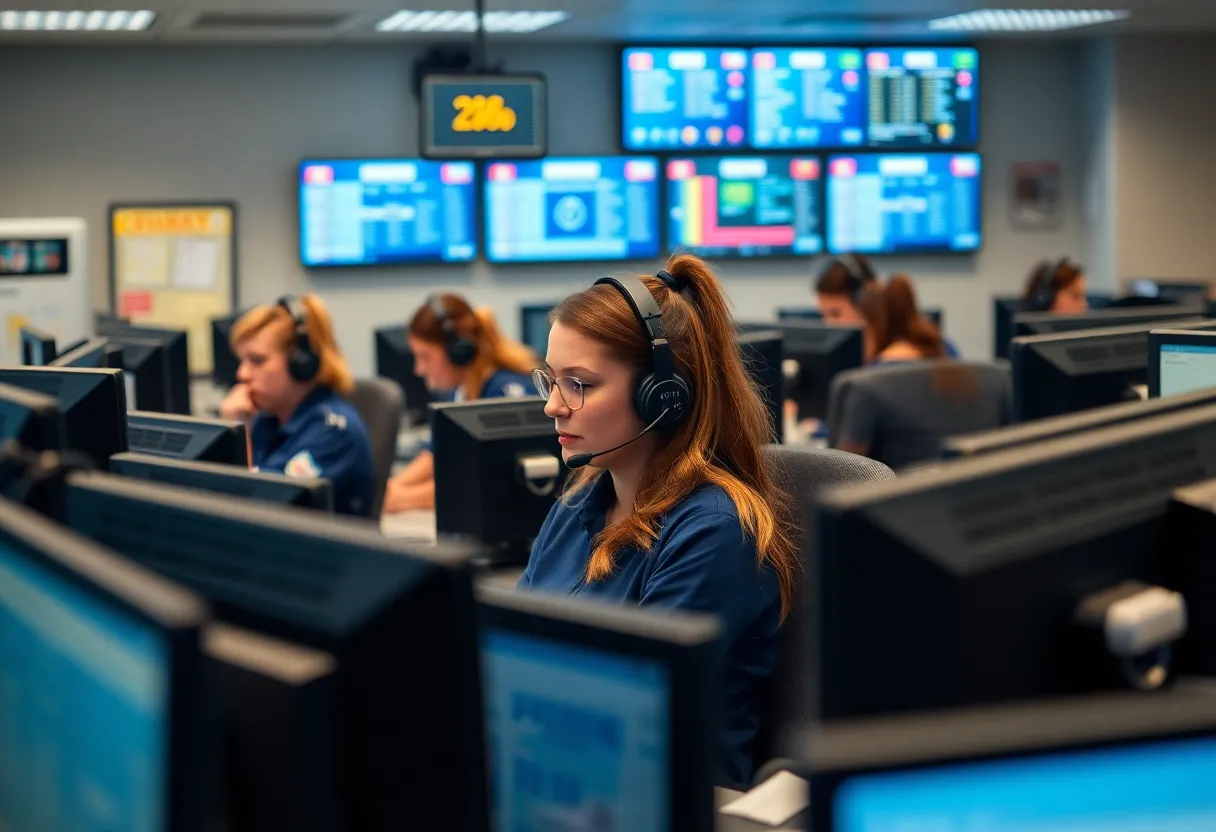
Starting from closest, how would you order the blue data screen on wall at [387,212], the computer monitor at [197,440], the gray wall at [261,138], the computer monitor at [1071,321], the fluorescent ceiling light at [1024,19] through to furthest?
the computer monitor at [197,440] → the computer monitor at [1071,321] → the fluorescent ceiling light at [1024,19] → the gray wall at [261,138] → the blue data screen on wall at [387,212]

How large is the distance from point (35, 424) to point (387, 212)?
17.8 feet

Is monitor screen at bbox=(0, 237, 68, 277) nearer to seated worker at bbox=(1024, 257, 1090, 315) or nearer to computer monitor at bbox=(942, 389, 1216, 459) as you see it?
computer monitor at bbox=(942, 389, 1216, 459)

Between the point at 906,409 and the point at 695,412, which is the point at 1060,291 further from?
the point at 695,412

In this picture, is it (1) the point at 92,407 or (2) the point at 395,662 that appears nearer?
(2) the point at 395,662

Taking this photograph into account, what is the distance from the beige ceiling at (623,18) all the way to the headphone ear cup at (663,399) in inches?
142

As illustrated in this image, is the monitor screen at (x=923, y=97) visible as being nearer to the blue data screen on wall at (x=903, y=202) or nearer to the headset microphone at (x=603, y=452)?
the blue data screen on wall at (x=903, y=202)

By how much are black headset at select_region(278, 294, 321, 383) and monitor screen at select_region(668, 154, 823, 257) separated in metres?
3.44

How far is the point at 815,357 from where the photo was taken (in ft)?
13.4

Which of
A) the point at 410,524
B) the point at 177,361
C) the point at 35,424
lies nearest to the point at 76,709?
the point at 35,424

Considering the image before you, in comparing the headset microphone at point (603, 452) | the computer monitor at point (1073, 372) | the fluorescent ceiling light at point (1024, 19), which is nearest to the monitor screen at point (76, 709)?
the headset microphone at point (603, 452)

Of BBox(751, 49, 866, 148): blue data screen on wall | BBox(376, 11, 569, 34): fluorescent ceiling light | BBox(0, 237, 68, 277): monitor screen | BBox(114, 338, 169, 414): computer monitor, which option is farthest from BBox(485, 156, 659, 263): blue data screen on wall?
BBox(114, 338, 169, 414): computer monitor

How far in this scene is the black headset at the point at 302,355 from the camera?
11.4 feet

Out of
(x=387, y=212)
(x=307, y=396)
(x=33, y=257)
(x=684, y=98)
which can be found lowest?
(x=307, y=396)

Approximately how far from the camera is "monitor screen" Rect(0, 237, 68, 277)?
393 cm
